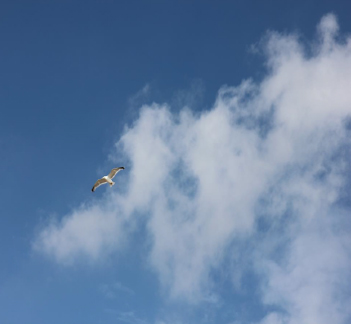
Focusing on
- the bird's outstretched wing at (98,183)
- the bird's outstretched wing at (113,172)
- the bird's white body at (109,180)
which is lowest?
the bird's white body at (109,180)

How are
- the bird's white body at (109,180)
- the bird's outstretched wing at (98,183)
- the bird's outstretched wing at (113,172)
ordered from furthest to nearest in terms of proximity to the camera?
the bird's outstretched wing at (98,183)
the bird's white body at (109,180)
the bird's outstretched wing at (113,172)

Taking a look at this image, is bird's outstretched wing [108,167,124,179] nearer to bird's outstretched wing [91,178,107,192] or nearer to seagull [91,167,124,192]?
seagull [91,167,124,192]

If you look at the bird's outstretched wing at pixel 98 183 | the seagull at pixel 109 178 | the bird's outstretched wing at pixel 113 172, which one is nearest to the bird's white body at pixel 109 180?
the seagull at pixel 109 178

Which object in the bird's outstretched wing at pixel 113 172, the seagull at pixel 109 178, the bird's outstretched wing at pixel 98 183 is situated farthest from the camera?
the bird's outstretched wing at pixel 98 183

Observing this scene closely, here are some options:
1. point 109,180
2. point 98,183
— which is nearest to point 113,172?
point 109,180

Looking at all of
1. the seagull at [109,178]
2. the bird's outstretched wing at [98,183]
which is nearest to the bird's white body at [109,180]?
the seagull at [109,178]

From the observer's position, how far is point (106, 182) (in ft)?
287

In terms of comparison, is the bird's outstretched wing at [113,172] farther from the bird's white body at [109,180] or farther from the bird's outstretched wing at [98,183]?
the bird's outstretched wing at [98,183]

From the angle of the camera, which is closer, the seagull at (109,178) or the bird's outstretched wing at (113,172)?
the bird's outstretched wing at (113,172)

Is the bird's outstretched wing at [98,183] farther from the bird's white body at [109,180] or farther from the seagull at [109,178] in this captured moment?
the bird's white body at [109,180]

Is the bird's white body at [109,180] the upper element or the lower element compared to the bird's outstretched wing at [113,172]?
lower

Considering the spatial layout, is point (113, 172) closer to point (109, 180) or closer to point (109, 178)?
point (109, 178)

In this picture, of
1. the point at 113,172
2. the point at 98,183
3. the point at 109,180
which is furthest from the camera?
the point at 98,183

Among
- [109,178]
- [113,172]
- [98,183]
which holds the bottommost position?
[109,178]
